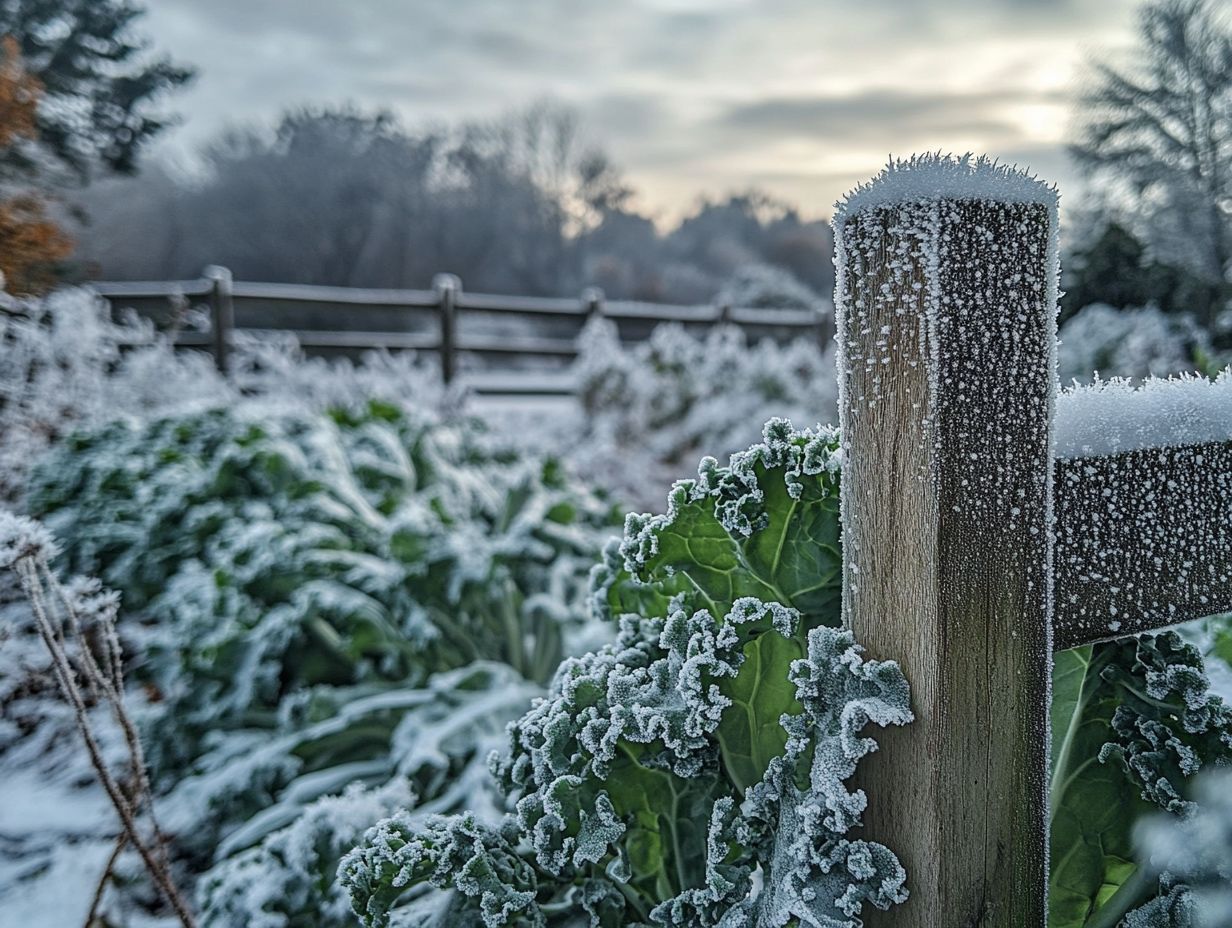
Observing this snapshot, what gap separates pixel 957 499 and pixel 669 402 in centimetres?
Answer: 683

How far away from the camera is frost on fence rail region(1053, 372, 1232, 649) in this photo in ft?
3.28

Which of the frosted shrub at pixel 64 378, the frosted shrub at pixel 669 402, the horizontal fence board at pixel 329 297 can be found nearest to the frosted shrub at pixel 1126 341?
the frosted shrub at pixel 669 402

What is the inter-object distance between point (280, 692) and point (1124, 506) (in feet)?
8.74

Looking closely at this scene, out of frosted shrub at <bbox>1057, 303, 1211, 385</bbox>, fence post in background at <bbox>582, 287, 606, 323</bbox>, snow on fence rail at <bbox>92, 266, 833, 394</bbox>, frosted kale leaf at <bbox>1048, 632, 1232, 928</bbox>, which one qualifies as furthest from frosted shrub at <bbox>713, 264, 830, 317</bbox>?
frosted kale leaf at <bbox>1048, 632, 1232, 928</bbox>

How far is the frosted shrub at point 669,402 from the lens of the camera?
7250 millimetres

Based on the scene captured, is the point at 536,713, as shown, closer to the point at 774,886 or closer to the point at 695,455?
the point at 774,886

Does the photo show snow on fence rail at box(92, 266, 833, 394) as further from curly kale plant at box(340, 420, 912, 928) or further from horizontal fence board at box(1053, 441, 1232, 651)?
horizontal fence board at box(1053, 441, 1232, 651)

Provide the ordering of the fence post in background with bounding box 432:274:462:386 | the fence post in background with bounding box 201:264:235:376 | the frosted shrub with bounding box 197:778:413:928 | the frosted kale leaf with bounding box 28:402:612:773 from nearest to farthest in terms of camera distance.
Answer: the frosted shrub with bounding box 197:778:413:928 → the frosted kale leaf with bounding box 28:402:612:773 → the fence post in background with bounding box 201:264:235:376 → the fence post in background with bounding box 432:274:462:386

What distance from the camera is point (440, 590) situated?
9.62ft

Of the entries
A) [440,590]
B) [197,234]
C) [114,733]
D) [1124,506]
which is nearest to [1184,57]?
[440,590]

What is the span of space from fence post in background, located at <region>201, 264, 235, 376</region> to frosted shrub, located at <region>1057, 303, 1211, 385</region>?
8.63m

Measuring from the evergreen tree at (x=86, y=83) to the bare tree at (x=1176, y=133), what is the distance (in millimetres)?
15093

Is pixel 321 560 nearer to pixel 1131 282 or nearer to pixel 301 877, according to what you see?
pixel 301 877

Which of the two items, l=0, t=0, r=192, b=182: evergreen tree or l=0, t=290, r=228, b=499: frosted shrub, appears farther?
l=0, t=0, r=192, b=182: evergreen tree
